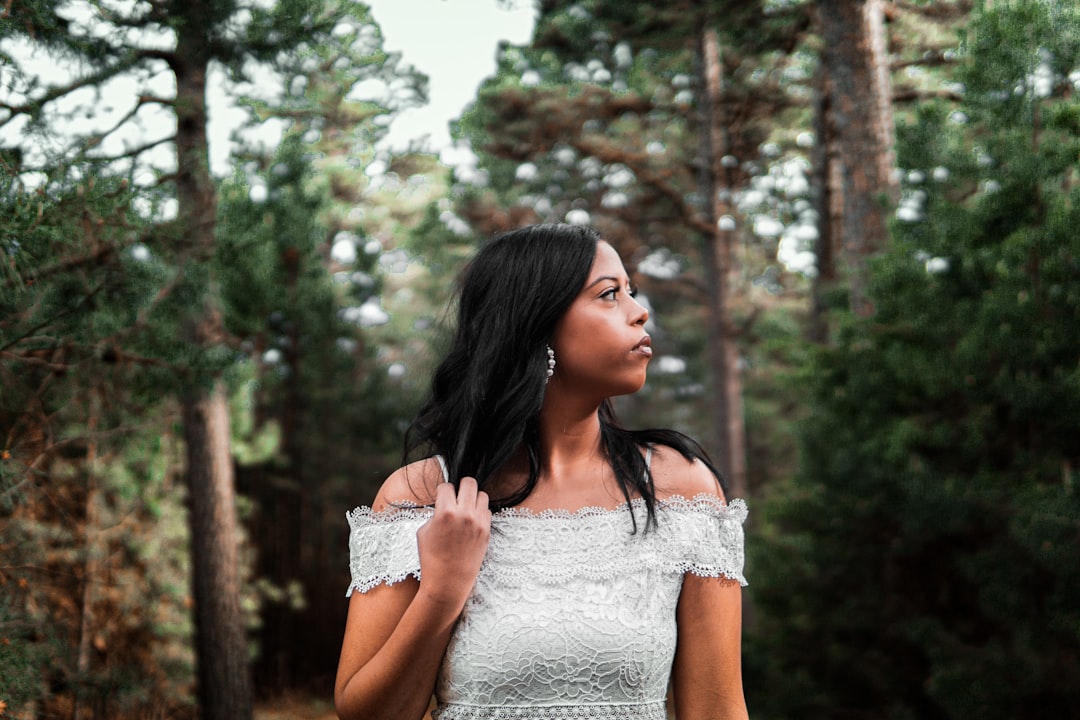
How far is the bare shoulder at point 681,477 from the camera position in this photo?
2.26 meters

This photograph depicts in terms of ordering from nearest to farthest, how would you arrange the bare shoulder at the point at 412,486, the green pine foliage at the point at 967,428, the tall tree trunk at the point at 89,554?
the bare shoulder at the point at 412,486, the green pine foliage at the point at 967,428, the tall tree trunk at the point at 89,554

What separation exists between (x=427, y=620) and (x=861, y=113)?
275 inches

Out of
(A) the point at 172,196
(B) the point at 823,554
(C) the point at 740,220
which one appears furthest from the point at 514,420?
(C) the point at 740,220

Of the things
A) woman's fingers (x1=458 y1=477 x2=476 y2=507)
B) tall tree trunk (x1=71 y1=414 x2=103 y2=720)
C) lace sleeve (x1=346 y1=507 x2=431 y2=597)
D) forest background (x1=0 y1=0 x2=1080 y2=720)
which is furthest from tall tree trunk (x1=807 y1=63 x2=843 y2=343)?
woman's fingers (x1=458 y1=477 x2=476 y2=507)

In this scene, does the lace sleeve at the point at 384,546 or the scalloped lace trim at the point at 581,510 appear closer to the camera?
the lace sleeve at the point at 384,546

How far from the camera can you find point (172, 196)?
4297 mm

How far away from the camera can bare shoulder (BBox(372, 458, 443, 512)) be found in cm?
222

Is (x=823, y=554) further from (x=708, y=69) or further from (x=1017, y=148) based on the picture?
(x=708, y=69)

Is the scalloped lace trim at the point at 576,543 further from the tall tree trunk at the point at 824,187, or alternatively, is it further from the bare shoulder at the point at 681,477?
the tall tree trunk at the point at 824,187

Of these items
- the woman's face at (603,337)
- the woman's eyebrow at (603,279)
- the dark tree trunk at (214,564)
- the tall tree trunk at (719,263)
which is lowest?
the dark tree trunk at (214,564)

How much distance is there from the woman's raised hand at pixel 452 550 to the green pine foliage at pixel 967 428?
343cm

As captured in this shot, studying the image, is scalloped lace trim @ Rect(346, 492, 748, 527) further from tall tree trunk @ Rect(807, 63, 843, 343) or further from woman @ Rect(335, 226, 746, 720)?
tall tree trunk @ Rect(807, 63, 843, 343)

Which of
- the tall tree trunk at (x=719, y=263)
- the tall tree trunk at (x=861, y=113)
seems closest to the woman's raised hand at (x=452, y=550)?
the tall tree trunk at (x=861, y=113)

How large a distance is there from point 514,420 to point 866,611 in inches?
206
